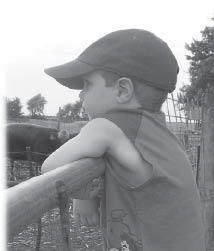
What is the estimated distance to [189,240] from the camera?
30.4 inches

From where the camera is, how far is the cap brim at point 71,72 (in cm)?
83

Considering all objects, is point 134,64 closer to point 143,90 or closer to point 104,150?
point 143,90

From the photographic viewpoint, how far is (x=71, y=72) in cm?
84

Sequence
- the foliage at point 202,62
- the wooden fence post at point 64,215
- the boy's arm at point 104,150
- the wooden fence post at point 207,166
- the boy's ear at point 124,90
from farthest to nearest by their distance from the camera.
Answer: the foliage at point 202,62
the wooden fence post at point 207,166
the boy's ear at point 124,90
the boy's arm at point 104,150
the wooden fence post at point 64,215

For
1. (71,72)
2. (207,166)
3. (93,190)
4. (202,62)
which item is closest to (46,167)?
(93,190)

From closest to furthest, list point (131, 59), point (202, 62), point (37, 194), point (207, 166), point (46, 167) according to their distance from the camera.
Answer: point (37, 194) < point (46, 167) < point (131, 59) < point (207, 166) < point (202, 62)

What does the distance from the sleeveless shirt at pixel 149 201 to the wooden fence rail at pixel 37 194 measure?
12cm

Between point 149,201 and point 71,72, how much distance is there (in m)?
0.28

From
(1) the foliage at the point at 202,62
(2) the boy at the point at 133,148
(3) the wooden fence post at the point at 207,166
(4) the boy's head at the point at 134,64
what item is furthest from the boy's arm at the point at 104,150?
(1) the foliage at the point at 202,62

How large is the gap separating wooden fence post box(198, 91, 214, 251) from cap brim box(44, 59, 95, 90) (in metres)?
1.53

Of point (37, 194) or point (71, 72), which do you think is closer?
point (37, 194)

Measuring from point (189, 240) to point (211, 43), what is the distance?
21.0m

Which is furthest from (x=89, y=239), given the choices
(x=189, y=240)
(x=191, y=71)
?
(x=191, y=71)

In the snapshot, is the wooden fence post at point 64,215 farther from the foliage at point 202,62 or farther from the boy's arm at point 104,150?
the foliage at point 202,62
